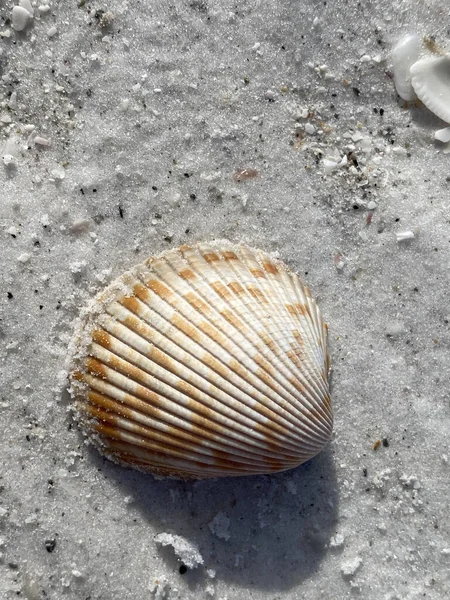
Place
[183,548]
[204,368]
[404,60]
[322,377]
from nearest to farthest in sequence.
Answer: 1. [204,368]
2. [322,377]
3. [183,548]
4. [404,60]

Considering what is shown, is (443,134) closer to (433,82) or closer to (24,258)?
(433,82)

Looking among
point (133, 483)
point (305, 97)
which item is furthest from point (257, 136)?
point (133, 483)

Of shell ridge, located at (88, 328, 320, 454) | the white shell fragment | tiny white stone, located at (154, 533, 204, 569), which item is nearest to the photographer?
shell ridge, located at (88, 328, 320, 454)

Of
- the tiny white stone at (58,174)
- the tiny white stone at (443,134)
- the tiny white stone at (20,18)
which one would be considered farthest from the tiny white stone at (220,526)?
the tiny white stone at (20,18)

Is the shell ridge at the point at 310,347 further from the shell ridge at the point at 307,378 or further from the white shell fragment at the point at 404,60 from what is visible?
the white shell fragment at the point at 404,60

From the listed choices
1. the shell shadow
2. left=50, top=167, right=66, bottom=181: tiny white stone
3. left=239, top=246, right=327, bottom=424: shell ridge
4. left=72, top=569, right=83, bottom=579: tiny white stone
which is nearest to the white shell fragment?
left=239, top=246, right=327, bottom=424: shell ridge

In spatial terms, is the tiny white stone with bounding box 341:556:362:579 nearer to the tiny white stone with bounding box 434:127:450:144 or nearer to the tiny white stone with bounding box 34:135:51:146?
the tiny white stone with bounding box 434:127:450:144

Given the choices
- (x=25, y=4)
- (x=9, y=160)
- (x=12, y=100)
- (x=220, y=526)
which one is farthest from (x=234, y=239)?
(x=25, y=4)
